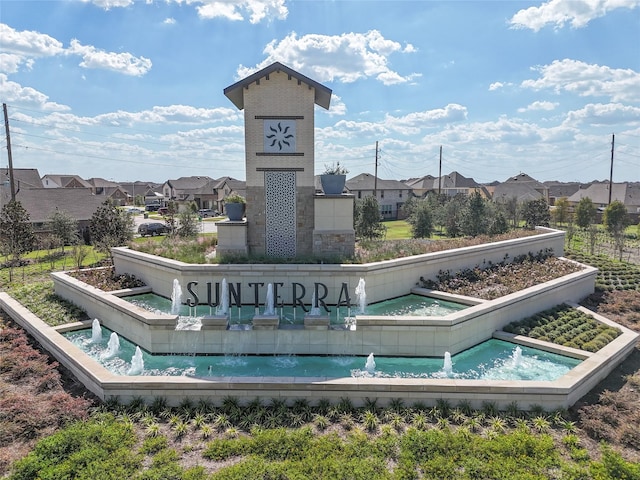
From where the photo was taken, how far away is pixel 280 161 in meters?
14.8

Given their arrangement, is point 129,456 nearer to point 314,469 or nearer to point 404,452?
point 314,469

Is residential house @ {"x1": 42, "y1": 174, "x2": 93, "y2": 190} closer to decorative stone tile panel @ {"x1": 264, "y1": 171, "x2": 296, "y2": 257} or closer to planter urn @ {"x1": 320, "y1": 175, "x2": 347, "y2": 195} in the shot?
decorative stone tile panel @ {"x1": 264, "y1": 171, "x2": 296, "y2": 257}

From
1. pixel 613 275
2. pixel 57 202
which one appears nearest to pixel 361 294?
pixel 613 275

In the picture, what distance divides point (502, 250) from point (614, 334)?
5.41 meters

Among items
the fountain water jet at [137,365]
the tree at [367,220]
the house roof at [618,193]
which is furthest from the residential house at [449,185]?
the fountain water jet at [137,365]

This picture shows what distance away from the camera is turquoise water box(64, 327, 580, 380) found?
8.59m

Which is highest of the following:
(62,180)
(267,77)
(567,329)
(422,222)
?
(267,77)

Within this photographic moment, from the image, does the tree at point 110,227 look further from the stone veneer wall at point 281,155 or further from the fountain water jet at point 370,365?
Answer: the fountain water jet at point 370,365

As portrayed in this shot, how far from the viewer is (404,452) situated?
611 centimetres

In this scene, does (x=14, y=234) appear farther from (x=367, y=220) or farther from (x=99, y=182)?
(x=99, y=182)

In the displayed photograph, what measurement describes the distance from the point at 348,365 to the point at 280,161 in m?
8.12

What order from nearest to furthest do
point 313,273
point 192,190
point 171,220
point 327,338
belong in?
point 327,338
point 313,273
point 171,220
point 192,190

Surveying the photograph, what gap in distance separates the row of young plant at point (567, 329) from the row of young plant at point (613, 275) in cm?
559

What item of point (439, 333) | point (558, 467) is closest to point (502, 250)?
point (439, 333)
